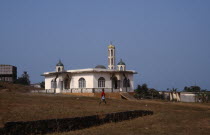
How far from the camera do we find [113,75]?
4694cm

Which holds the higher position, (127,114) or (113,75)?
(113,75)

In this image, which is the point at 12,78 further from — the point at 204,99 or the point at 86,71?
the point at 204,99

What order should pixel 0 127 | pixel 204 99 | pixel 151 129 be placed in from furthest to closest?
1. pixel 204 99
2. pixel 151 129
3. pixel 0 127

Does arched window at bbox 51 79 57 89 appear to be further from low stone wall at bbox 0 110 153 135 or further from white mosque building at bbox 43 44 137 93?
low stone wall at bbox 0 110 153 135

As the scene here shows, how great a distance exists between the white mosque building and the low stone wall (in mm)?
23741

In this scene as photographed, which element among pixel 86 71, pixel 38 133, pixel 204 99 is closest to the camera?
pixel 38 133

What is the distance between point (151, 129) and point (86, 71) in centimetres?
2812

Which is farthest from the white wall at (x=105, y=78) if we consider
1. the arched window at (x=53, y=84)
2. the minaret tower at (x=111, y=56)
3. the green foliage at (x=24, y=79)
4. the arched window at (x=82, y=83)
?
the green foliage at (x=24, y=79)

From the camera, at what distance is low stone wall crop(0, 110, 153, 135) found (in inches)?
519

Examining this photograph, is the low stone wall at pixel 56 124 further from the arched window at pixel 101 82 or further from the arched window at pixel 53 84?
the arched window at pixel 53 84

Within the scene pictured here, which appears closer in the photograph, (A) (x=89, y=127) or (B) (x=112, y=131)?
(B) (x=112, y=131)

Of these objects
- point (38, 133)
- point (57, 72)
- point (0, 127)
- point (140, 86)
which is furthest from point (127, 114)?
point (140, 86)

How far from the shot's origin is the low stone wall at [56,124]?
43.2 ft

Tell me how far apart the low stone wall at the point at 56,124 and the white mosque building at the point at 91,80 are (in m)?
23.7
